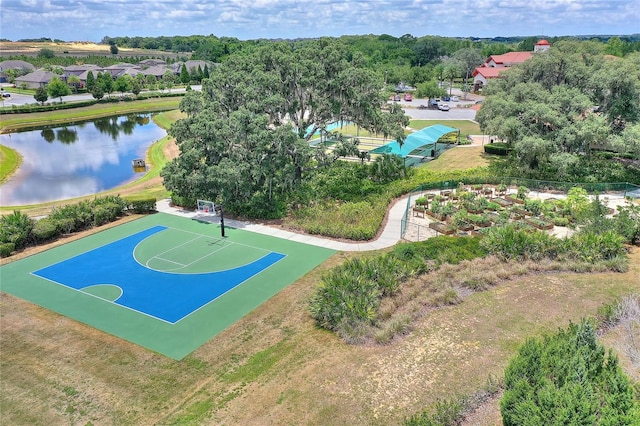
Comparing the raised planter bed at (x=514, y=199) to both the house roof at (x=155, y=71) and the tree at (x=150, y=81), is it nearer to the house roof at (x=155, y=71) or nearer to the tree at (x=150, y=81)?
the tree at (x=150, y=81)

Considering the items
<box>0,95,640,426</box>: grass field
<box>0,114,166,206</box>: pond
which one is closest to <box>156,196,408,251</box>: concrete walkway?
<box>0,95,640,426</box>: grass field

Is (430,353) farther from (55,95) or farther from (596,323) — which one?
(55,95)

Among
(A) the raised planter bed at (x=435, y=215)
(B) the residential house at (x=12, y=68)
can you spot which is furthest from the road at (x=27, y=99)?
(A) the raised planter bed at (x=435, y=215)

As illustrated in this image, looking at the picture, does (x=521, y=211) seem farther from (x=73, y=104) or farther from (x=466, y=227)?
(x=73, y=104)

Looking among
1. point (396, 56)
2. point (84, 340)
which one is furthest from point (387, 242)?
point (396, 56)

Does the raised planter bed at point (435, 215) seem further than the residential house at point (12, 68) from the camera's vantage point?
No

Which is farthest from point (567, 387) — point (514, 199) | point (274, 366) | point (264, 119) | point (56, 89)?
point (56, 89)
